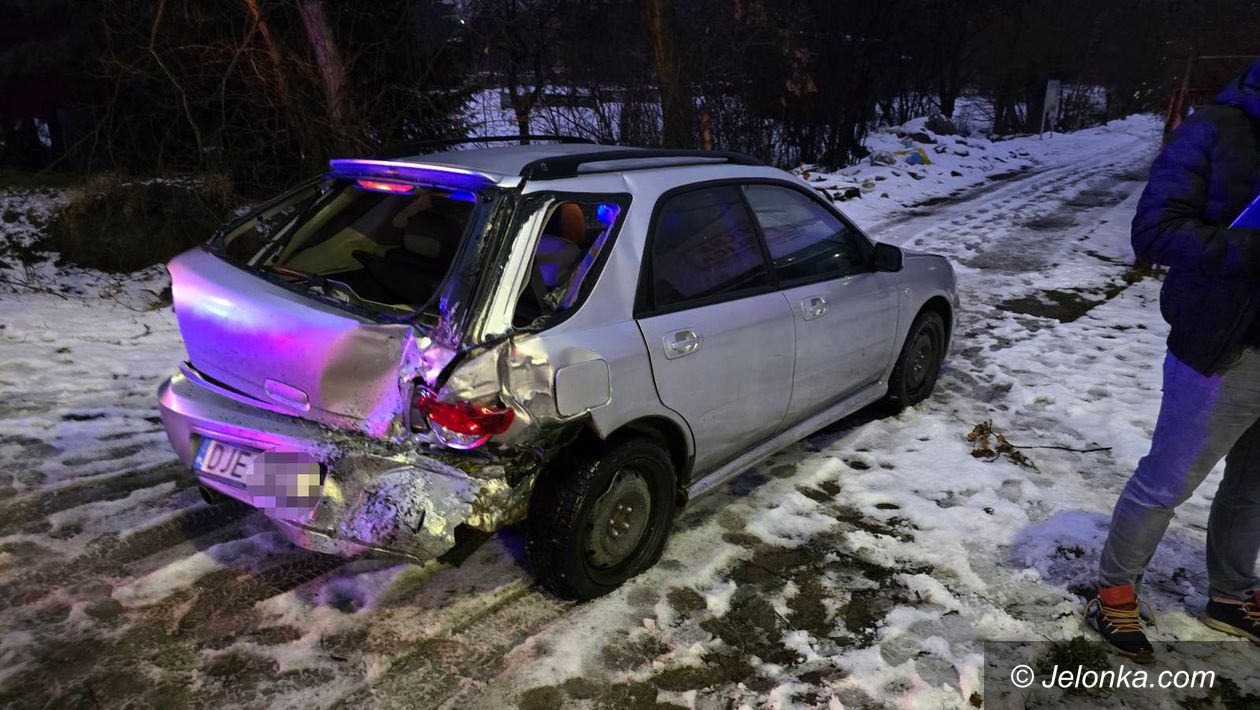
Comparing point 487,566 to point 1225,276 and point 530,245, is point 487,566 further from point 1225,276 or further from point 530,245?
point 1225,276

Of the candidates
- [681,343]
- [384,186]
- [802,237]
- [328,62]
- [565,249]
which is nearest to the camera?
[565,249]

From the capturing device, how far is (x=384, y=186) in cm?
308

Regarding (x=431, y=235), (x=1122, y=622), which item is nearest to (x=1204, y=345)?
(x=1122, y=622)

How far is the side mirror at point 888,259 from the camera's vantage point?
4129mm

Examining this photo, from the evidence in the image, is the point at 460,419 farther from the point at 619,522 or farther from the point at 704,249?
the point at 704,249

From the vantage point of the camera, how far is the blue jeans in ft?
7.93

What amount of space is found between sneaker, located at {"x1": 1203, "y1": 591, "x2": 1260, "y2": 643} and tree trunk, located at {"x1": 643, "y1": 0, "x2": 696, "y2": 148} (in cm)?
1085

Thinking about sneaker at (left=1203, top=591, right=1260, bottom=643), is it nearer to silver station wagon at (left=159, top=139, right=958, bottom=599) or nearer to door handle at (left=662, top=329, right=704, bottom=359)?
silver station wagon at (left=159, top=139, right=958, bottom=599)

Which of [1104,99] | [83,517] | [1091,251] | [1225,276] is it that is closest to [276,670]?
[83,517]

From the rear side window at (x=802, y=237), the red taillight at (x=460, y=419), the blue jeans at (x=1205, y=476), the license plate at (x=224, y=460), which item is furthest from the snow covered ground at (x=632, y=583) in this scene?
the rear side window at (x=802, y=237)

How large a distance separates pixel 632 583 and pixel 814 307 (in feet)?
5.09

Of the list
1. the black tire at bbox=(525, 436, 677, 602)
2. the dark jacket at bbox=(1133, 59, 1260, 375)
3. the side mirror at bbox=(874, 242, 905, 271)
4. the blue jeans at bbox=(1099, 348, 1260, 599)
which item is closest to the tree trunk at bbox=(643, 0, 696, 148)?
the side mirror at bbox=(874, 242, 905, 271)

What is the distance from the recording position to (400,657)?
2646 mm

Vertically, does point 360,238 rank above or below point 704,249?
above
